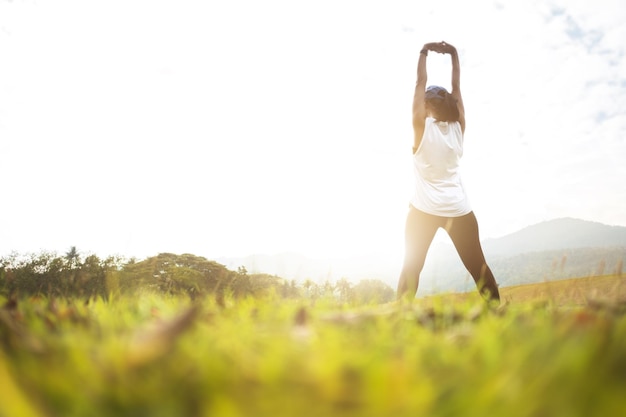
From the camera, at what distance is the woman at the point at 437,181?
5160 millimetres

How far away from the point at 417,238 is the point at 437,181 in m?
0.82

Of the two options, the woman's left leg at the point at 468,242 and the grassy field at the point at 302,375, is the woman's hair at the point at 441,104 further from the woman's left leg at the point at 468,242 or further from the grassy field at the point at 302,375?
the grassy field at the point at 302,375

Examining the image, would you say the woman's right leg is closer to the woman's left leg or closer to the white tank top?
the white tank top

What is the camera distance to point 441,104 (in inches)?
220

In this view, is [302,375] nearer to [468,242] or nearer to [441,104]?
[468,242]

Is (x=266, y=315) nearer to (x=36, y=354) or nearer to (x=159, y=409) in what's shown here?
(x=36, y=354)

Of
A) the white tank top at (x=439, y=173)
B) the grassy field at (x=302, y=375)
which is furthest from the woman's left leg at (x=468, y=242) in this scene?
the grassy field at (x=302, y=375)

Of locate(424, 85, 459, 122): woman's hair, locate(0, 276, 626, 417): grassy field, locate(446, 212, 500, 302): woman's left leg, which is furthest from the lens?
locate(424, 85, 459, 122): woman's hair

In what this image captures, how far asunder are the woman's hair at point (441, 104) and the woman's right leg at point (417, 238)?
4.39ft

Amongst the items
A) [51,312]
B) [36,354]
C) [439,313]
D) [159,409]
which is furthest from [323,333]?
[51,312]

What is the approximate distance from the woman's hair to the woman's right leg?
134 centimetres

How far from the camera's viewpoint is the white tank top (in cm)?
530

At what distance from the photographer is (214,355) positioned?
1092 mm

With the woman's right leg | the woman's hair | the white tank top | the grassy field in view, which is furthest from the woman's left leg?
the grassy field
